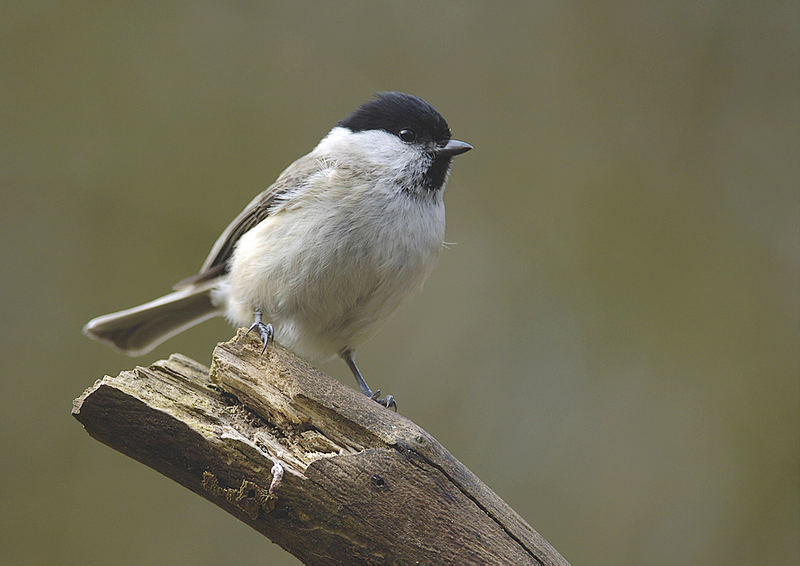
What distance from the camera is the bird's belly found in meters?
2.21

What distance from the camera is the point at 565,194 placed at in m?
4.17

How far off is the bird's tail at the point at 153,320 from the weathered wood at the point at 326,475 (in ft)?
3.29

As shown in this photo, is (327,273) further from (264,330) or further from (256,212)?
(256,212)

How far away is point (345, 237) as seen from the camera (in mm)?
2197

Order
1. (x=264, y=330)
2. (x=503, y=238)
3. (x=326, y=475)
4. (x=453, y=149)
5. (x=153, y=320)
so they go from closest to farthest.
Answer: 1. (x=326, y=475)
2. (x=264, y=330)
3. (x=453, y=149)
4. (x=153, y=320)
5. (x=503, y=238)

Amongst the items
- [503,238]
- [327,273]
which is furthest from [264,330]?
[503,238]

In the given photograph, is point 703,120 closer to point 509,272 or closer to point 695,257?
point 695,257

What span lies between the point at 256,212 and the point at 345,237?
1.62 feet

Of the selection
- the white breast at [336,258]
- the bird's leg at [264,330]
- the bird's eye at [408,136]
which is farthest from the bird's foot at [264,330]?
the bird's eye at [408,136]

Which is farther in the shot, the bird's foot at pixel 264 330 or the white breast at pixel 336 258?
the white breast at pixel 336 258

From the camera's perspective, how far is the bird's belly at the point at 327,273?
2205 millimetres

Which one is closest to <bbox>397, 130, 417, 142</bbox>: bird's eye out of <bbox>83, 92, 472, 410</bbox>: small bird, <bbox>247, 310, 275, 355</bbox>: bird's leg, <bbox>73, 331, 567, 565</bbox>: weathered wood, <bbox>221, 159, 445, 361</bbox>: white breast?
<bbox>83, 92, 472, 410</bbox>: small bird

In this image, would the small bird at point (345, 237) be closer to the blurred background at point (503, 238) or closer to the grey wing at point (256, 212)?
the grey wing at point (256, 212)

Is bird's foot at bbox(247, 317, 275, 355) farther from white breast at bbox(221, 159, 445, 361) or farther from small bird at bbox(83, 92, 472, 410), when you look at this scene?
white breast at bbox(221, 159, 445, 361)
